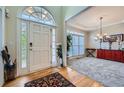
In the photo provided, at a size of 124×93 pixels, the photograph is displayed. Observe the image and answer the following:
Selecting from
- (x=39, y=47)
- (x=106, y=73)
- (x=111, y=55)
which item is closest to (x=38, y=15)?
(x=39, y=47)

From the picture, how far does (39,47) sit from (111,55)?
4.84 m

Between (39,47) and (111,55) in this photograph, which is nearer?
(39,47)

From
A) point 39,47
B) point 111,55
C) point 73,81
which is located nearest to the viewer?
point 73,81

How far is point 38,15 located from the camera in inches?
152

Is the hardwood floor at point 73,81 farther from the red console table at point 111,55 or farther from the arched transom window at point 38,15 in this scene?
the red console table at point 111,55

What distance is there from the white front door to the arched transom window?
0.23 meters

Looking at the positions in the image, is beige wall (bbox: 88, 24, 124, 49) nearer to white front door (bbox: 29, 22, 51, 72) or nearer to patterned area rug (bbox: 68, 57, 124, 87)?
patterned area rug (bbox: 68, 57, 124, 87)

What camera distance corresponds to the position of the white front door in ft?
11.7

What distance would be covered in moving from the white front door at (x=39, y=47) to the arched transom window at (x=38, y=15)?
229 millimetres

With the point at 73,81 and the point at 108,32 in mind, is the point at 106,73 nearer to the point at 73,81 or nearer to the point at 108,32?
the point at 73,81

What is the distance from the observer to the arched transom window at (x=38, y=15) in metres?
3.51

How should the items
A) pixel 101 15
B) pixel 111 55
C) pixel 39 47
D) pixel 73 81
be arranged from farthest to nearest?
pixel 111 55 < pixel 101 15 < pixel 39 47 < pixel 73 81

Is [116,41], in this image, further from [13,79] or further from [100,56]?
[13,79]
